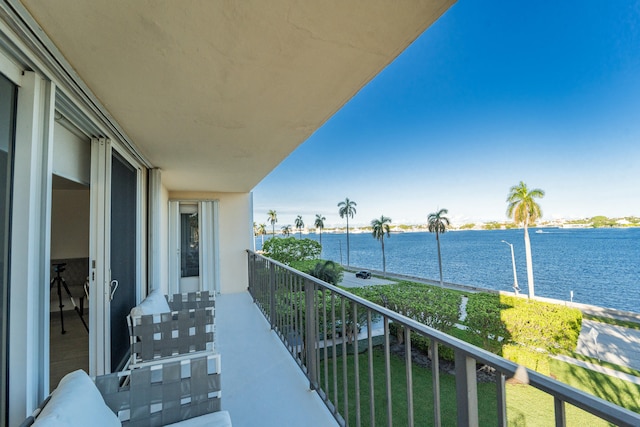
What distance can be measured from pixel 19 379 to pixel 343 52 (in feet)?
6.27

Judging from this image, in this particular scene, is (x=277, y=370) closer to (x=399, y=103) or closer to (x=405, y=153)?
(x=399, y=103)

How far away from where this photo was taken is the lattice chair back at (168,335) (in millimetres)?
2018

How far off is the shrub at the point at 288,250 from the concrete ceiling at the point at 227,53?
1450 centimetres

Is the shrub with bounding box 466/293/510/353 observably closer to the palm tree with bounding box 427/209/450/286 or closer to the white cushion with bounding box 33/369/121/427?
the white cushion with bounding box 33/369/121/427

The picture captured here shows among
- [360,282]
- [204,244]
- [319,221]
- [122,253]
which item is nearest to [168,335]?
[122,253]

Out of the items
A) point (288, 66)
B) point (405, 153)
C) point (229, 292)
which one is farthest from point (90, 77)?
point (405, 153)

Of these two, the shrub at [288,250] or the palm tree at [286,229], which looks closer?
the shrub at [288,250]

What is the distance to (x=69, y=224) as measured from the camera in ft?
12.7

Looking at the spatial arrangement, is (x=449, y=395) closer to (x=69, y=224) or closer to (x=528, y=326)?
(x=528, y=326)

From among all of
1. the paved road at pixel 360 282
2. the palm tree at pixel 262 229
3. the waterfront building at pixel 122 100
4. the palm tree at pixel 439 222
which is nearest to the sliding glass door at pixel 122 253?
the waterfront building at pixel 122 100

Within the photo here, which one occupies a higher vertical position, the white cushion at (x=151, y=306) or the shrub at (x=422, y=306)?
the white cushion at (x=151, y=306)

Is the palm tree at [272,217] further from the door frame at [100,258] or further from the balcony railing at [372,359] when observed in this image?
the door frame at [100,258]

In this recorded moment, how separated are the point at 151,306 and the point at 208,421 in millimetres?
1397

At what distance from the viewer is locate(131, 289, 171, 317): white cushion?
2.09m
